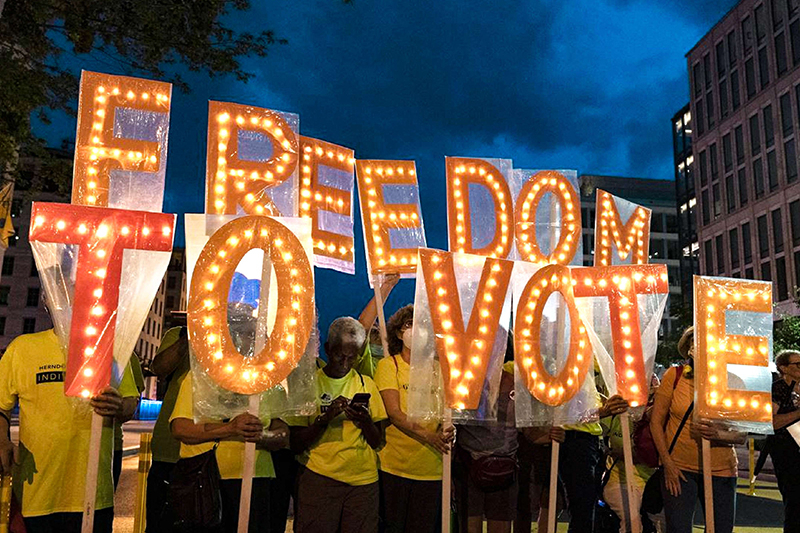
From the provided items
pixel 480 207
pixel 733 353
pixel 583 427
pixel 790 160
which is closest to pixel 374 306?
pixel 480 207

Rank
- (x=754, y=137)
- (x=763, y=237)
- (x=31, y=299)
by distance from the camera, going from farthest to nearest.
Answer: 1. (x=31, y=299)
2. (x=754, y=137)
3. (x=763, y=237)

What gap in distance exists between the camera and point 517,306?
17.8ft

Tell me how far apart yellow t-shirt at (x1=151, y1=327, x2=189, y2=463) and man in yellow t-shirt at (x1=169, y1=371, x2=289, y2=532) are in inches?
12.8

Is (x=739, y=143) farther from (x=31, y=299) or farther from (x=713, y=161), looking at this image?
(x=31, y=299)

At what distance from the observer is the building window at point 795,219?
47.1 metres

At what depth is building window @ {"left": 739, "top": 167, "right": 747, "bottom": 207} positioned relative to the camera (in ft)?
174

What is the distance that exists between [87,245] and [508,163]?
3.44 meters

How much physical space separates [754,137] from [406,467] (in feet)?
176

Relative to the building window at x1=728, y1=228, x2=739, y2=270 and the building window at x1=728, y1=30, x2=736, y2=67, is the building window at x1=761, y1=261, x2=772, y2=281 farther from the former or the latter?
the building window at x1=728, y1=30, x2=736, y2=67

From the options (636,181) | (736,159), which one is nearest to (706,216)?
(736,159)

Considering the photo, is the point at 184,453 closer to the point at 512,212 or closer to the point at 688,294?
the point at 512,212

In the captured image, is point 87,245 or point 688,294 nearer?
point 87,245

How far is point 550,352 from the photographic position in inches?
219

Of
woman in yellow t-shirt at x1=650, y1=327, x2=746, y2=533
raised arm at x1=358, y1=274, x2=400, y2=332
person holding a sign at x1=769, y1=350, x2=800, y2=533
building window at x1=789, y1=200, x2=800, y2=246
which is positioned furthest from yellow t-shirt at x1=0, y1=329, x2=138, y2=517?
building window at x1=789, y1=200, x2=800, y2=246
